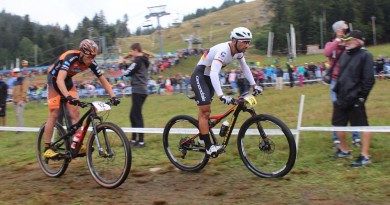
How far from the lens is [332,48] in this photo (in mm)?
7371

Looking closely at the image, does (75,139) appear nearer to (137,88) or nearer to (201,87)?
(201,87)

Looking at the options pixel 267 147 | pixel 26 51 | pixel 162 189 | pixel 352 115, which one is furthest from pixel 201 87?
pixel 26 51

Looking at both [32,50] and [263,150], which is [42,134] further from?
[32,50]

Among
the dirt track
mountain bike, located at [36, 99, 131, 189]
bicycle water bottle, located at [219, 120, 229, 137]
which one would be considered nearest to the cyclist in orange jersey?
mountain bike, located at [36, 99, 131, 189]

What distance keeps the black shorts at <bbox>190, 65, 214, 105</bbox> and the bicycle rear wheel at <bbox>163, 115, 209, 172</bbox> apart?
50 centimetres

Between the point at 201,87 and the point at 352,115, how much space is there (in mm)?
2464

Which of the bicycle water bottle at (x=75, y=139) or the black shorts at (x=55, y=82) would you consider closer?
the bicycle water bottle at (x=75, y=139)

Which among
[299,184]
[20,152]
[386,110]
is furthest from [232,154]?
[386,110]

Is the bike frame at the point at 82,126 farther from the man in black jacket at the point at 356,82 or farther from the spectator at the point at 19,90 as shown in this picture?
the spectator at the point at 19,90

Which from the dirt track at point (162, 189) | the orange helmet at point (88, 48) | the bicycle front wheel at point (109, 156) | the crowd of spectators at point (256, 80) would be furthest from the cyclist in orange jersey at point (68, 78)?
the crowd of spectators at point (256, 80)

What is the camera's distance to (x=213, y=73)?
600 centimetres

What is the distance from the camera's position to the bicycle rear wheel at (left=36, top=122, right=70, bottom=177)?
21.8 ft

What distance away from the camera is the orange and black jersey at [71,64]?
252 inches

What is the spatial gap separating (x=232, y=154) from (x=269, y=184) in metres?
1.85
